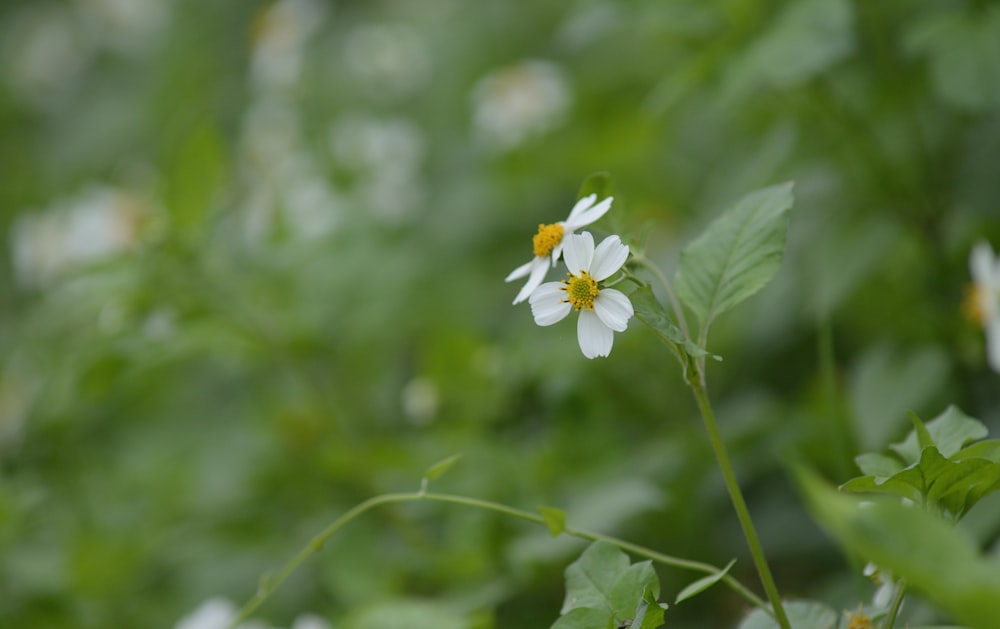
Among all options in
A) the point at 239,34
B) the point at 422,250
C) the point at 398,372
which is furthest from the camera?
the point at 239,34

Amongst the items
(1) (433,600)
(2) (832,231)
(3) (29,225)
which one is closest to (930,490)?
(2) (832,231)

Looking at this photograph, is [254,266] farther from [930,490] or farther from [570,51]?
[570,51]

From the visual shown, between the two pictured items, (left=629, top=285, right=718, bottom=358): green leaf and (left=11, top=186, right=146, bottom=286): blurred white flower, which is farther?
(left=11, top=186, right=146, bottom=286): blurred white flower

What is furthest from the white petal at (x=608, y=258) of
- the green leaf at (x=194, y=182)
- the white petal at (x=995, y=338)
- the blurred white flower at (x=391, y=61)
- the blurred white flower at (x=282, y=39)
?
the blurred white flower at (x=391, y=61)

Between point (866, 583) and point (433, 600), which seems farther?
point (433, 600)

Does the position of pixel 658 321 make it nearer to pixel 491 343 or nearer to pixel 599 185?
pixel 599 185

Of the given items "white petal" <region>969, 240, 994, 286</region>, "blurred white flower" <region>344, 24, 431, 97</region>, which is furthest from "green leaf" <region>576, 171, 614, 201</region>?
"blurred white flower" <region>344, 24, 431, 97</region>

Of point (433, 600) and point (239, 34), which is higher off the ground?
point (239, 34)

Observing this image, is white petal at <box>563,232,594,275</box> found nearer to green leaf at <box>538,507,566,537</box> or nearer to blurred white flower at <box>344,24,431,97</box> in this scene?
green leaf at <box>538,507,566,537</box>
